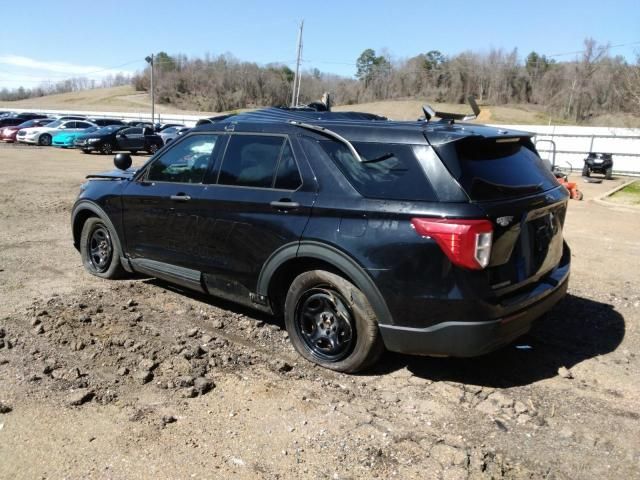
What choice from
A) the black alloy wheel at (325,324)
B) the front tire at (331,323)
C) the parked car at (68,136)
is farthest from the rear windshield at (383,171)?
the parked car at (68,136)

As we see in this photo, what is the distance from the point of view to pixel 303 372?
4000 mm

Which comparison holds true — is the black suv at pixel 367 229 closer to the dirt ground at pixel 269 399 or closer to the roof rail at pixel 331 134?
the roof rail at pixel 331 134

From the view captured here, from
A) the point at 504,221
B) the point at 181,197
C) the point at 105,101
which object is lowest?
the point at 181,197

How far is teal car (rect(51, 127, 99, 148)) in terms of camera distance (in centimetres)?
2945

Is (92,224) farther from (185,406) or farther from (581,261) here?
(581,261)

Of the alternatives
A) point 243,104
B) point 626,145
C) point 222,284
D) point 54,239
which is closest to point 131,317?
point 222,284

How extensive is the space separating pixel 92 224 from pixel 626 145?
30.5 metres

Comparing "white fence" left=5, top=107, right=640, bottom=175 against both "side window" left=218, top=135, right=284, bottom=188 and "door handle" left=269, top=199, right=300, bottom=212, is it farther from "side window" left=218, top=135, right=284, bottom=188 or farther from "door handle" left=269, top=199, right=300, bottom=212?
"door handle" left=269, top=199, right=300, bottom=212

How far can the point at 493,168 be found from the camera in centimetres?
365

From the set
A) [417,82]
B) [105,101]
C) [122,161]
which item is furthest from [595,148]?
[105,101]

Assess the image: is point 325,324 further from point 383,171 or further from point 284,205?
point 383,171

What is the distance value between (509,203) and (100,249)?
4390 millimetres

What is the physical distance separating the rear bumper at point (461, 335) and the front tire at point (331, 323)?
6.5 inches

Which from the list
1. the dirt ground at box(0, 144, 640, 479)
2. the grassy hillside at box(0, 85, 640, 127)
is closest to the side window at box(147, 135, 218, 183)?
the dirt ground at box(0, 144, 640, 479)
